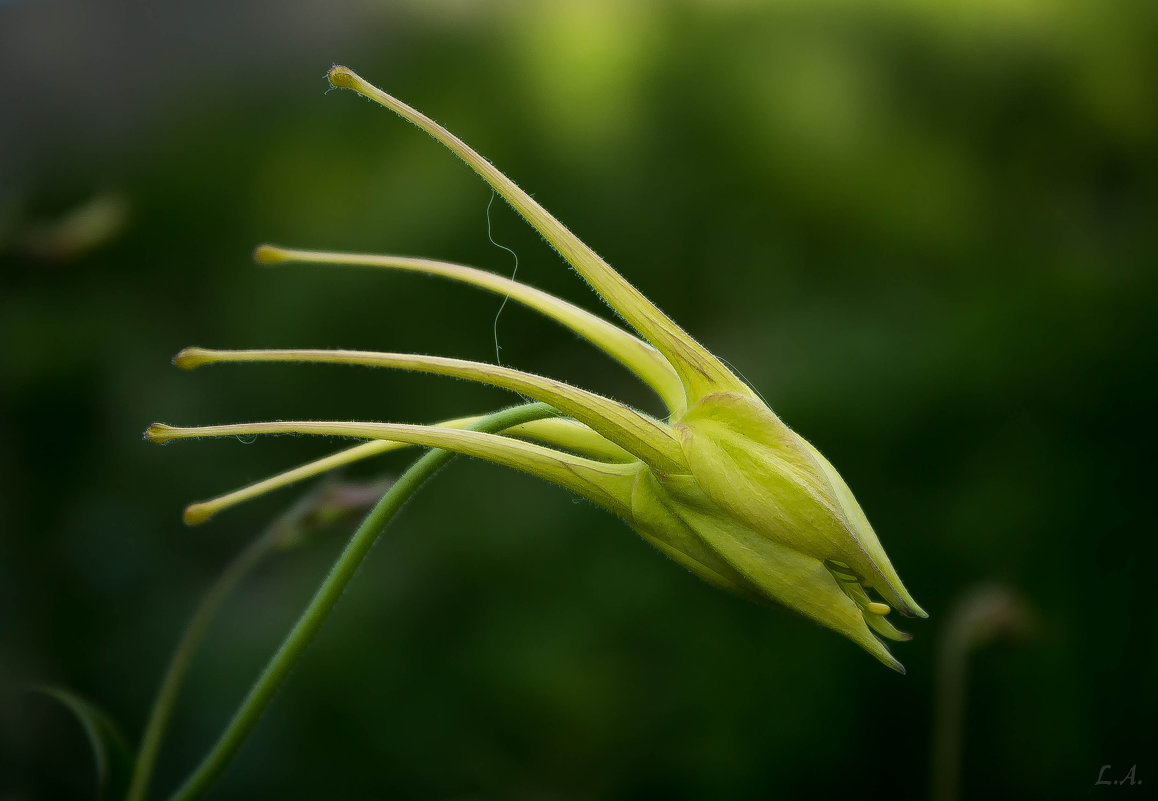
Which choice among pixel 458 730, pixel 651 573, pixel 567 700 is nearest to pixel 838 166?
pixel 651 573

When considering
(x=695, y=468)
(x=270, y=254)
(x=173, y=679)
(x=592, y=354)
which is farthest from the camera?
(x=592, y=354)

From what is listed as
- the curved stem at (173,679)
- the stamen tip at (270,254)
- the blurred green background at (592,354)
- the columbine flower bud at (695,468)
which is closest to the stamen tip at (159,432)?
the columbine flower bud at (695,468)

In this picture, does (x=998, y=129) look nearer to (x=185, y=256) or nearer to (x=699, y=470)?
(x=185, y=256)

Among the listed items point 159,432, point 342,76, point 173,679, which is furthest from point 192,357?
point 173,679

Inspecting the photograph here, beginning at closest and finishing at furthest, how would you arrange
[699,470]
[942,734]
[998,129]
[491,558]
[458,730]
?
[699,470] → [942,734] → [458,730] → [491,558] → [998,129]

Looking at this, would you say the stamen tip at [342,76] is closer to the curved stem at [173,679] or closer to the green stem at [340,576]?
the green stem at [340,576]

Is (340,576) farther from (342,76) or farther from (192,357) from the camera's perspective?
(342,76)
